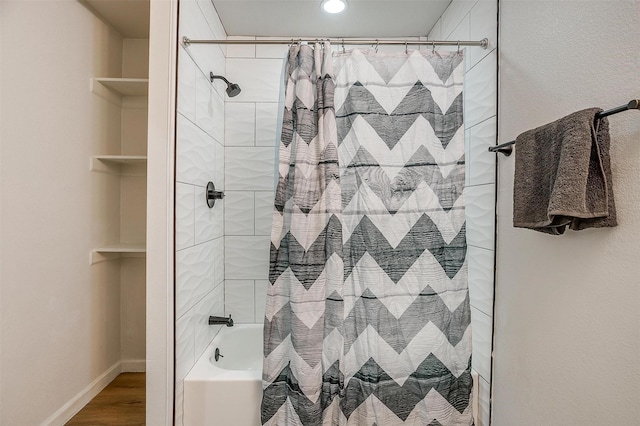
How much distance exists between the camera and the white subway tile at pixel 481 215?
1.44 meters

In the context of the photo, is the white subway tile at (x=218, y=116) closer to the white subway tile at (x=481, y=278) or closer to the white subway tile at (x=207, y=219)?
the white subway tile at (x=207, y=219)

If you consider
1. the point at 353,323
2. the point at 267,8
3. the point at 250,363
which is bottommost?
the point at 250,363

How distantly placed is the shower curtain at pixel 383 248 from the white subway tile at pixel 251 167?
2.74 ft

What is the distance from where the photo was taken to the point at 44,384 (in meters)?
1.60

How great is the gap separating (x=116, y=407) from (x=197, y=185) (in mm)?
1305

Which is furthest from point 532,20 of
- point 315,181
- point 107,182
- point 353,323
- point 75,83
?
point 107,182

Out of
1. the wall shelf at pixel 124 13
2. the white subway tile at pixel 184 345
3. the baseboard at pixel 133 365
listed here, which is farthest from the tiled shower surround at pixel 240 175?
the baseboard at pixel 133 365

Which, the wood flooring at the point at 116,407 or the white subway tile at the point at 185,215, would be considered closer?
the white subway tile at the point at 185,215

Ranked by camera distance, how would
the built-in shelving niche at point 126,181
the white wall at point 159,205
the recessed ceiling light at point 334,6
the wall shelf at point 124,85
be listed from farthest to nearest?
the built-in shelving niche at point 126,181 → the wall shelf at point 124,85 → the recessed ceiling light at point 334,6 → the white wall at point 159,205

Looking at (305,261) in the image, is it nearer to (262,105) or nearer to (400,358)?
(400,358)

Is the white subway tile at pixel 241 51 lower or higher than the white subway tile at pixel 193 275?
higher

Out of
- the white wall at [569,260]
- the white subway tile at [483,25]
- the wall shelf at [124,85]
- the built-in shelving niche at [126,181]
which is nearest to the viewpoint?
the white wall at [569,260]

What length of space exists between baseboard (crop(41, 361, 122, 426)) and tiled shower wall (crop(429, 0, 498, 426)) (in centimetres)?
199

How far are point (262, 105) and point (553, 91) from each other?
5.27 ft
